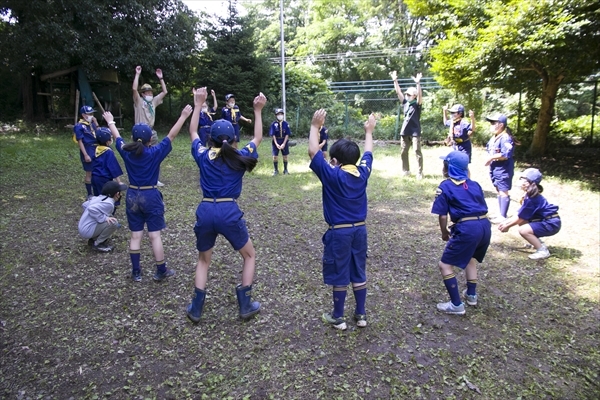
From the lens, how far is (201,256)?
156 inches

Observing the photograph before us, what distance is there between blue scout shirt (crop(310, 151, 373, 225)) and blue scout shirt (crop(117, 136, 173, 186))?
1884mm

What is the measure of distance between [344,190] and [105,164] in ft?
14.0

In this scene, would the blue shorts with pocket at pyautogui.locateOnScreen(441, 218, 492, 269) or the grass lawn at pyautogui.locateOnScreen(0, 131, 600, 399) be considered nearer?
the grass lawn at pyautogui.locateOnScreen(0, 131, 600, 399)

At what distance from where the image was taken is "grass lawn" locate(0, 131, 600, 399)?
10.5ft

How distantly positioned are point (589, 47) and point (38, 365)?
12252 millimetres

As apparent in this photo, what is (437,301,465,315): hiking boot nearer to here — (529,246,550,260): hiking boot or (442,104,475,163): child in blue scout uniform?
(529,246,550,260): hiking boot

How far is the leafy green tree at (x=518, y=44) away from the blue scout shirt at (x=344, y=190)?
28.3 feet

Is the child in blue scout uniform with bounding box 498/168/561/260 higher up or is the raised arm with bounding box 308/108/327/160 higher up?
the raised arm with bounding box 308/108/327/160

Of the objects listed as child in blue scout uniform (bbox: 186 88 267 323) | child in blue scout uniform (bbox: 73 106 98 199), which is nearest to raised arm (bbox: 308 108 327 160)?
child in blue scout uniform (bbox: 186 88 267 323)

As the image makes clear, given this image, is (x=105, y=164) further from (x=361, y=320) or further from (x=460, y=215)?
(x=460, y=215)

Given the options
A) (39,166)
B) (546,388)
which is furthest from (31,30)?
(546,388)

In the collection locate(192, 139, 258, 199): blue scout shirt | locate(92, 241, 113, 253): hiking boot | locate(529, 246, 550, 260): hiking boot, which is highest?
locate(192, 139, 258, 199): blue scout shirt

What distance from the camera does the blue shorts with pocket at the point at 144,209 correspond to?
4.49m

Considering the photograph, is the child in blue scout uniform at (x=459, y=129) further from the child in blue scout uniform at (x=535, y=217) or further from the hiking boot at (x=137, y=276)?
the hiking boot at (x=137, y=276)
